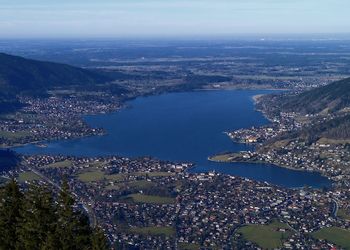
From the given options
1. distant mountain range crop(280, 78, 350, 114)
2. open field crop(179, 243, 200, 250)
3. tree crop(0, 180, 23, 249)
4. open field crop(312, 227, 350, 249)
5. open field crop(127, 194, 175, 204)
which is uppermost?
tree crop(0, 180, 23, 249)

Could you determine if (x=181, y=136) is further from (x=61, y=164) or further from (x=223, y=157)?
(x=61, y=164)

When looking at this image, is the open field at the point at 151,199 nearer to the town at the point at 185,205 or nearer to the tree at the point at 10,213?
the town at the point at 185,205

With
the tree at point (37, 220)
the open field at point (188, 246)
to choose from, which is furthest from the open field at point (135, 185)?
the tree at point (37, 220)

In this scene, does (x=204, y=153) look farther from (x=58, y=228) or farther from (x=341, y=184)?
(x=58, y=228)

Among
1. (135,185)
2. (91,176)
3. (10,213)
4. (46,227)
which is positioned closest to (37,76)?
(91,176)

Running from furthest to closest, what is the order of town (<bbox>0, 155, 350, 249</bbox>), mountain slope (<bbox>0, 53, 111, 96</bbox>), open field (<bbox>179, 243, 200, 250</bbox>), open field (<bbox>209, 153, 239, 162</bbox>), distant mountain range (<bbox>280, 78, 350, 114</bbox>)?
mountain slope (<bbox>0, 53, 111, 96</bbox>) → distant mountain range (<bbox>280, 78, 350, 114</bbox>) → open field (<bbox>209, 153, 239, 162</bbox>) → town (<bbox>0, 155, 350, 249</bbox>) → open field (<bbox>179, 243, 200, 250</bbox>)

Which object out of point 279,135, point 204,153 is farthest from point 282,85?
point 204,153

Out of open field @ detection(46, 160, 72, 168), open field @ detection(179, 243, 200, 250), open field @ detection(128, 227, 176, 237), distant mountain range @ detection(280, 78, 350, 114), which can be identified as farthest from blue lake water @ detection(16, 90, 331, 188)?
open field @ detection(179, 243, 200, 250)

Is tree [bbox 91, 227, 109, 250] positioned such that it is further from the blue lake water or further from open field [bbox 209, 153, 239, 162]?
open field [bbox 209, 153, 239, 162]
